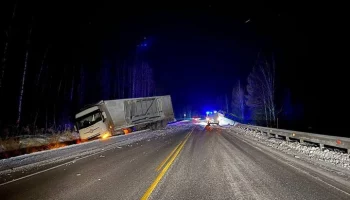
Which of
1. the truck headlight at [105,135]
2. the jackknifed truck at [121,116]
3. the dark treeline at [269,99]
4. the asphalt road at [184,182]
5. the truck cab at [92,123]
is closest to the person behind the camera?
Result: the asphalt road at [184,182]

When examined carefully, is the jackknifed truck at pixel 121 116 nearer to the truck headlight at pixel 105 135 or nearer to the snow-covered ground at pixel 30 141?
the truck headlight at pixel 105 135

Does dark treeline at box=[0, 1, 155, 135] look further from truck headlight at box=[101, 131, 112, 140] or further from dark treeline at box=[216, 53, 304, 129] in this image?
dark treeline at box=[216, 53, 304, 129]

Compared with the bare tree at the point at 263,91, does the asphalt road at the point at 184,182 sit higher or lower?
lower

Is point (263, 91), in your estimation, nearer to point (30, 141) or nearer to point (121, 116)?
point (121, 116)

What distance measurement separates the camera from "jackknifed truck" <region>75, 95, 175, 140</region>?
A: 2586 cm

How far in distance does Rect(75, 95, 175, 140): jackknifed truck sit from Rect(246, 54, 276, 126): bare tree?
1388 centimetres

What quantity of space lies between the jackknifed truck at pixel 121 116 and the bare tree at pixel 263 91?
13.9 m

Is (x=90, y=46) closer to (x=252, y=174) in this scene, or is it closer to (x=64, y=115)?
(x=64, y=115)

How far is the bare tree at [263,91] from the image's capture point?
35.2 metres

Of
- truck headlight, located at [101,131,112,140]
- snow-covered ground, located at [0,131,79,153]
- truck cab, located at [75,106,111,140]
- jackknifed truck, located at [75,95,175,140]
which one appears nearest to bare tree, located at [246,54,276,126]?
jackknifed truck, located at [75,95,175,140]

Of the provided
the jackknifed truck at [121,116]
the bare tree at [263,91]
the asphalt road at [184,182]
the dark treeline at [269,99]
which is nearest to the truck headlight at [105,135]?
the jackknifed truck at [121,116]

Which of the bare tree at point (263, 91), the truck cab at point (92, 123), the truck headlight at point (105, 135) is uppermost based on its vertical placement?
the bare tree at point (263, 91)

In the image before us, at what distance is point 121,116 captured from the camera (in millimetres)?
29844

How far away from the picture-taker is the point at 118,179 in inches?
322
